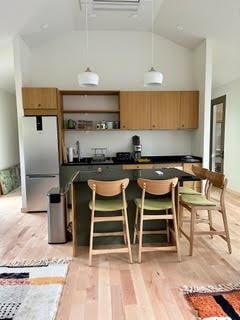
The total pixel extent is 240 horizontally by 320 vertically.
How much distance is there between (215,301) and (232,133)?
4763mm

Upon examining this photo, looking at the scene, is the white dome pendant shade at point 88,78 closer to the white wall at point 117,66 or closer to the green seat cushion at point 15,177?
the white wall at point 117,66

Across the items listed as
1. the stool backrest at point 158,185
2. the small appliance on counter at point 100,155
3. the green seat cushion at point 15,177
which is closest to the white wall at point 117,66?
the small appliance on counter at point 100,155

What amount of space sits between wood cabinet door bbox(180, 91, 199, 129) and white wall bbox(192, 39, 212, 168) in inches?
4.6

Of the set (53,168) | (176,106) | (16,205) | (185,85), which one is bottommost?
(16,205)

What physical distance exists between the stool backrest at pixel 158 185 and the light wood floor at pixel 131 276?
83 centimetres

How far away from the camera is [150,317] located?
192cm

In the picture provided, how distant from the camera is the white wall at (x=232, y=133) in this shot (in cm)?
580

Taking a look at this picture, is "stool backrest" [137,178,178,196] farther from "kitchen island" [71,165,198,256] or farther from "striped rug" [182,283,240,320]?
"striped rug" [182,283,240,320]

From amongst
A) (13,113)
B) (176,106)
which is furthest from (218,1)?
(13,113)

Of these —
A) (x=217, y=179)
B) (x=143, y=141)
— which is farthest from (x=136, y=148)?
(x=217, y=179)

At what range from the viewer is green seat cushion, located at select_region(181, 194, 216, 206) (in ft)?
9.68

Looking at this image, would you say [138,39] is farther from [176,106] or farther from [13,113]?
[13,113]

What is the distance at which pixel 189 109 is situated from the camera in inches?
201

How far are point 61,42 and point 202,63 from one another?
9.59 ft
